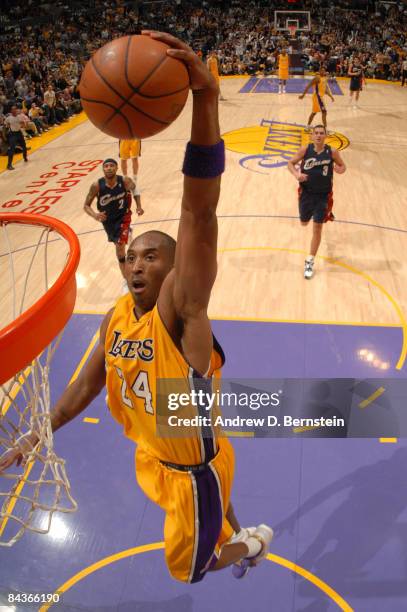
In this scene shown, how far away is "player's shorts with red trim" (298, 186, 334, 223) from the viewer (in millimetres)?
6309

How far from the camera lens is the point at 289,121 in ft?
48.0

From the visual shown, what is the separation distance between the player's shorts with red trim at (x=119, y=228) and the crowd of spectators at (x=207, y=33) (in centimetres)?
1221

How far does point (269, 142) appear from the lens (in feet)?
41.8

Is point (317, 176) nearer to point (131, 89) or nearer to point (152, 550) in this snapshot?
point (152, 550)

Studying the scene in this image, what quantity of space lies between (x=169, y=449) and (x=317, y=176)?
4.76 metres

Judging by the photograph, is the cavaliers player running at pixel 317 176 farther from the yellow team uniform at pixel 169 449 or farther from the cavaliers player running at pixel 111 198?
the yellow team uniform at pixel 169 449

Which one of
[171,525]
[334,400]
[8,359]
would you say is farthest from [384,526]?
[8,359]

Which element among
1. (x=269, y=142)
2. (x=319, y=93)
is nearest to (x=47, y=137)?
(x=269, y=142)

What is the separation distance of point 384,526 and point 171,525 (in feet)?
6.57

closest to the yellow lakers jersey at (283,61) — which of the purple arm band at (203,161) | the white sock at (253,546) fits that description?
the white sock at (253,546)

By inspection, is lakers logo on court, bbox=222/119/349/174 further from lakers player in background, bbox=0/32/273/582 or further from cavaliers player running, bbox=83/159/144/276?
lakers player in background, bbox=0/32/273/582

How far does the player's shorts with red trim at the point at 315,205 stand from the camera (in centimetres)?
631

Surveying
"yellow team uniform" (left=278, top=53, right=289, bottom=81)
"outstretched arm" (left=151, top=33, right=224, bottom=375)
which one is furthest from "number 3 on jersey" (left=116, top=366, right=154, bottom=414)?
"yellow team uniform" (left=278, top=53, right=289, bottom=81)

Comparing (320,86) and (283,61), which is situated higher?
(283,61)
